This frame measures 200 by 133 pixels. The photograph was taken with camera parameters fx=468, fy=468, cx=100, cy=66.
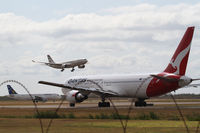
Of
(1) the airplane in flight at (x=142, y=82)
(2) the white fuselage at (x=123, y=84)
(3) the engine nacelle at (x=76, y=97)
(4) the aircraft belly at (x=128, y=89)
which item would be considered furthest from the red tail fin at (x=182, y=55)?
(3) the engine nacelle at (x=76, y=97)

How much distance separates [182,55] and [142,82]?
229 inches

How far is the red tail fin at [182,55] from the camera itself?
5234 centimetres

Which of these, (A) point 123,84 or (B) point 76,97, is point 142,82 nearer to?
(A) point 123,84

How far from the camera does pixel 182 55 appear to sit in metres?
53.1

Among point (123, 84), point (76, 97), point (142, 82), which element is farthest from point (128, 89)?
point (142, 82)

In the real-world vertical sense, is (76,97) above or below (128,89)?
below

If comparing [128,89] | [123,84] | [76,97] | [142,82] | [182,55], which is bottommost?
[76,97]

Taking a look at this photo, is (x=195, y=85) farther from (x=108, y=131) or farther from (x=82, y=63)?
(x=108, y=131)

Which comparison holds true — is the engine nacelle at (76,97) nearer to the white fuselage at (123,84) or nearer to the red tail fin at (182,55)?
the white fuselage at (123,84)

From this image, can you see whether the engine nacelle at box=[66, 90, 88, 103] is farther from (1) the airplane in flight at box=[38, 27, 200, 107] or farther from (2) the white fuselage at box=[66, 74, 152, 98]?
(2) the white fuselage at box=[66, 74, 152, 98]

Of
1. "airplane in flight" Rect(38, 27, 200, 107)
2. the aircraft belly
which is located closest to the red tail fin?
"airplane in flight" Rect(38, 27, 200, 107)

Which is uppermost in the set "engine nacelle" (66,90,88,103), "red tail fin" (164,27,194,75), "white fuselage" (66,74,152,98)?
"red tail fin" (164,27,194,75)

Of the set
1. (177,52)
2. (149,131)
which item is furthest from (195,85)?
(149,131)

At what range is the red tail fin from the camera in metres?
52.3
